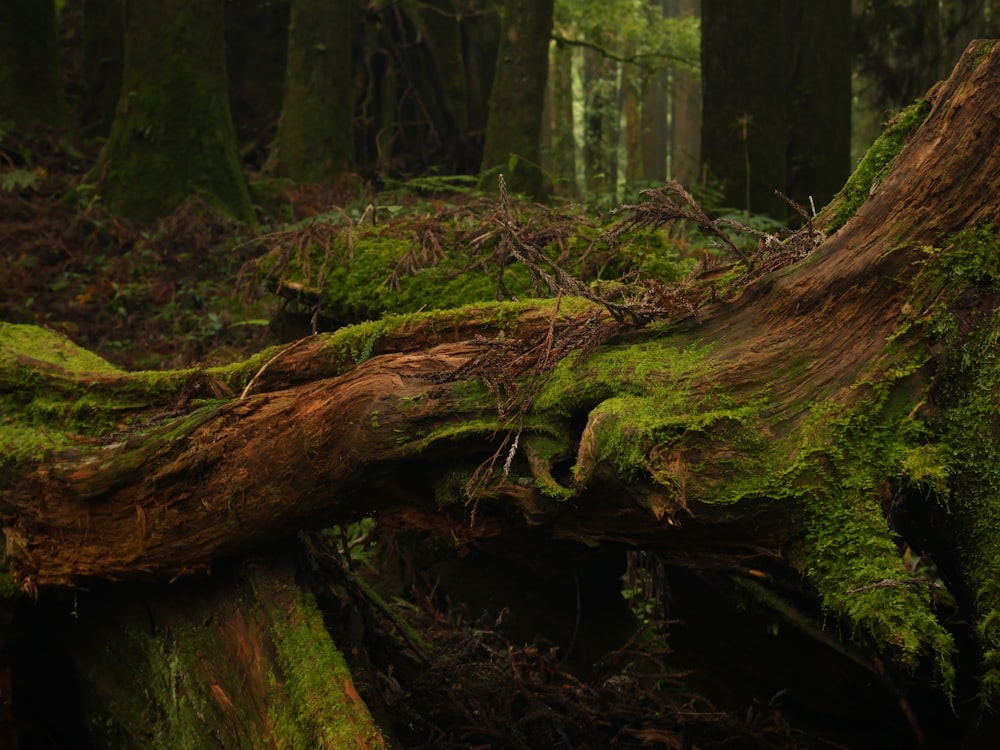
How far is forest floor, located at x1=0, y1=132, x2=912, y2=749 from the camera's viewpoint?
374 cm

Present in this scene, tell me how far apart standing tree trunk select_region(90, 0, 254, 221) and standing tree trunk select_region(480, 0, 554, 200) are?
3079 millimetres

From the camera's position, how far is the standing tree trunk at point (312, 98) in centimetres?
1224

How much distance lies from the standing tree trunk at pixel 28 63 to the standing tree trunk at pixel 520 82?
5990 millimetres

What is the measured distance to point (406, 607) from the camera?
15.5 ft

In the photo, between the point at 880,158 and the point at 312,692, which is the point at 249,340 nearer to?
the point at 312,692

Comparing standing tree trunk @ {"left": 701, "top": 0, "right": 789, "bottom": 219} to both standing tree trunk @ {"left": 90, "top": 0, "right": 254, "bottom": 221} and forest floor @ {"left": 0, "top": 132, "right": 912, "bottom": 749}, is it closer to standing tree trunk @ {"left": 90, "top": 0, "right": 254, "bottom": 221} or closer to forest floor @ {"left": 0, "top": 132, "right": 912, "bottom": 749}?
forest floor @ {"left": 0, "top": 132, "right": 912, "bottom": 749}

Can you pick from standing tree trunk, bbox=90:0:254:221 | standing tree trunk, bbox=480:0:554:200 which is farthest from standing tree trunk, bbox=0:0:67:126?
standing tree trunk, bbox=480:0:554:200

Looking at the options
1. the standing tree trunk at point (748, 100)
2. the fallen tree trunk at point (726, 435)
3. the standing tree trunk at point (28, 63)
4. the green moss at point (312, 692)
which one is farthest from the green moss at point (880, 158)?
the standing tree trunk at point (28, 63)

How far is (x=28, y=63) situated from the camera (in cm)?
1187

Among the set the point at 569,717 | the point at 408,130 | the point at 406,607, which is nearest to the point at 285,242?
the point at 406,607

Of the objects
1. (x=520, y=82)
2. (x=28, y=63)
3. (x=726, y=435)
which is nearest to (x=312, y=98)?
(x=520, y=82)

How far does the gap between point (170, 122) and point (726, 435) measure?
890 cm

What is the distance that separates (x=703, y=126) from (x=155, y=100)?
600cm

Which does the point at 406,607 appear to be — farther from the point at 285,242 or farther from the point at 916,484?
the point at 916,484
